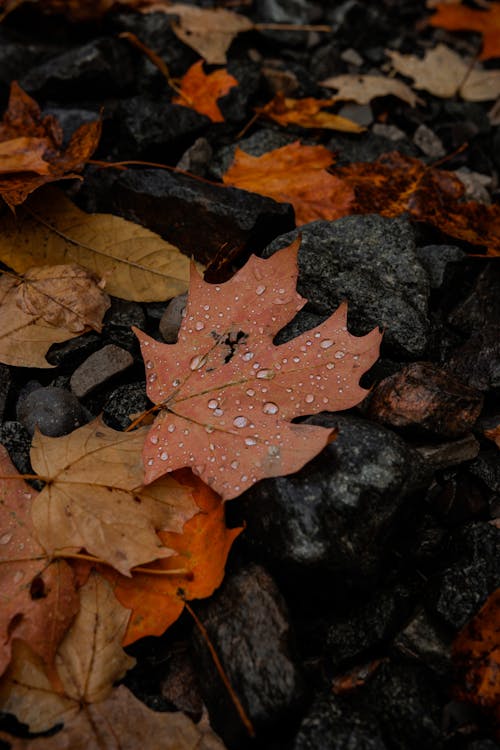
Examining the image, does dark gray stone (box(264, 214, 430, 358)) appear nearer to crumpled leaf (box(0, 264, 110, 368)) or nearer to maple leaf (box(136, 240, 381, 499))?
maple leaf (box(136, 240, 381, 499))

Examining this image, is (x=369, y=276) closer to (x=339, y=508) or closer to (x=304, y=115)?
(x=339, y=508)

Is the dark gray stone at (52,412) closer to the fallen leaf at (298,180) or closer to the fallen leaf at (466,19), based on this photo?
the fallen leaf at (298,180)

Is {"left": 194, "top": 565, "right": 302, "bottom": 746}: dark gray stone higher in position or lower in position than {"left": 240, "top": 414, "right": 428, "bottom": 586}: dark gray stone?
lower

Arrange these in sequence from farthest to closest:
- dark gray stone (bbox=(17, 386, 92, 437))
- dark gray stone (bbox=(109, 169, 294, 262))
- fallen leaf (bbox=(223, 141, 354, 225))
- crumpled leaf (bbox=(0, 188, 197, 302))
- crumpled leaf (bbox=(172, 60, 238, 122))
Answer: crumpled leaf (bbox=(172, 60, 238, 122)) < fallen leaf (bbox=(223, 141, 354, 225)) < dark gray stone (bbox=(109, 169, 294, 262)) < crumpled leaf (bbox=(0, 188, 197, 302)) < dark gray stone (bbox=(17, 386, 92, 437))

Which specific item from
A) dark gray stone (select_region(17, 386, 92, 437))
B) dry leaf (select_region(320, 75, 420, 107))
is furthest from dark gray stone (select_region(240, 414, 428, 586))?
dry leaf (select_region(320, 75, 420, 107))

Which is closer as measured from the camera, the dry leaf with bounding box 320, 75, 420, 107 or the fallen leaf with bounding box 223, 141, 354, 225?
the fallen leaf with bounding box 223, 141, 354, 225

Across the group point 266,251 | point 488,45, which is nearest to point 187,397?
point 266,251
